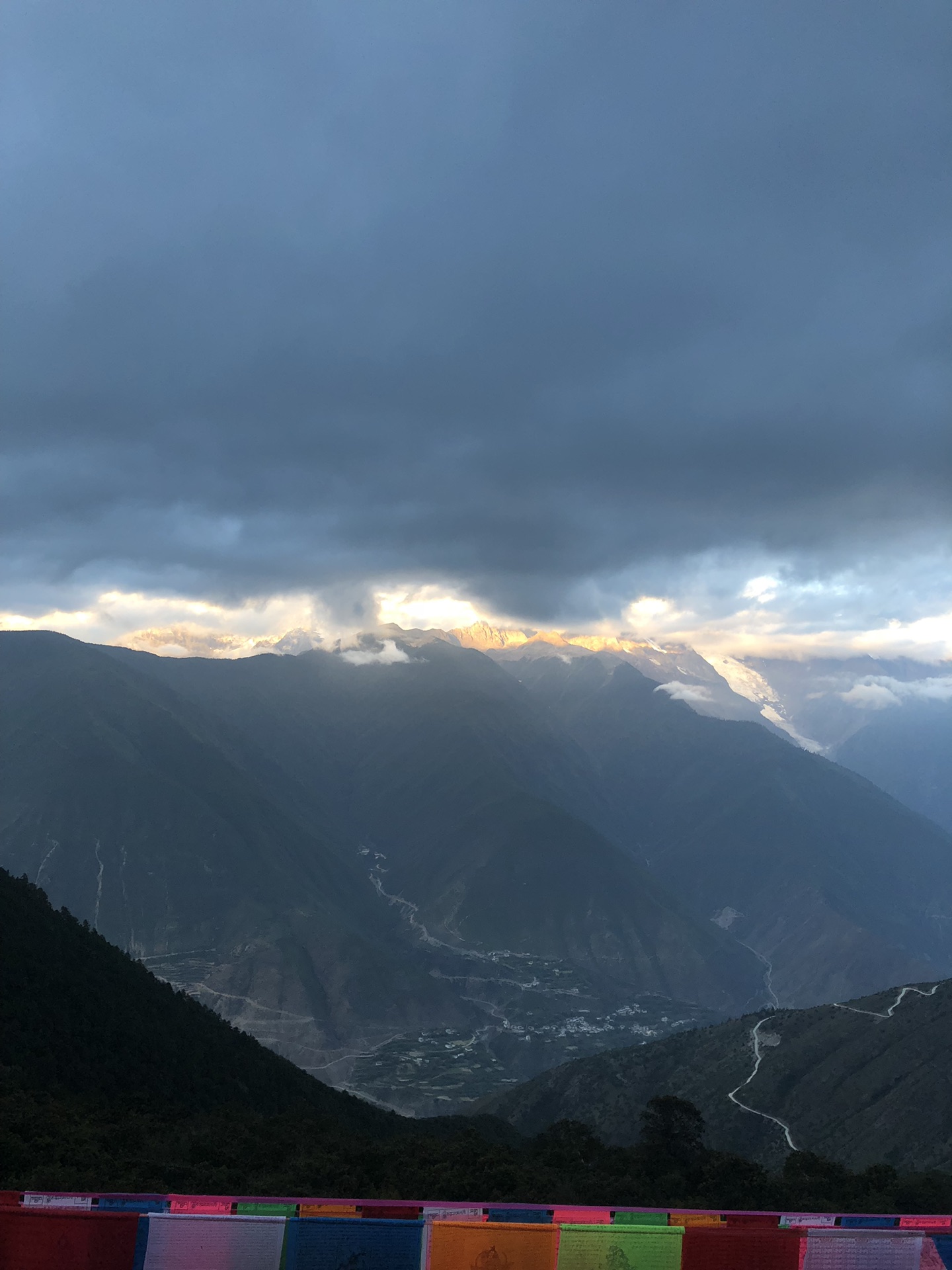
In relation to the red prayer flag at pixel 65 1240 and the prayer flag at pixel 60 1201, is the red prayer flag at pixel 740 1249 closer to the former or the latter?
the red prayer flag at pixel 65 1240

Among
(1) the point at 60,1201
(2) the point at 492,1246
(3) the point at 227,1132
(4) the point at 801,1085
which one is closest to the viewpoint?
(2) the point at 492,1246

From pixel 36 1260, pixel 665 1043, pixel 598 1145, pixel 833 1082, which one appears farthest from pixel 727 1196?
pixel 665 1043

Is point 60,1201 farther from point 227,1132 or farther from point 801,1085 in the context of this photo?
point 801,1085

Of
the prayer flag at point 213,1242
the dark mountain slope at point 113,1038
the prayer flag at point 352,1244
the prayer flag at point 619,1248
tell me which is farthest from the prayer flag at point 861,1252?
the dark mountain slope at point 113,1038

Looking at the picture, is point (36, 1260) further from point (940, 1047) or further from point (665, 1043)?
point (665, 1043)

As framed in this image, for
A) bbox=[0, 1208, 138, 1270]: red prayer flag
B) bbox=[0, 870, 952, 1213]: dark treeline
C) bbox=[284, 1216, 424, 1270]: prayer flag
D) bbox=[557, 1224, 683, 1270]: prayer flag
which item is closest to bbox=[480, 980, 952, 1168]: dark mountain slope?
bbox=[0, 870, 952, 1213]: dark treeline

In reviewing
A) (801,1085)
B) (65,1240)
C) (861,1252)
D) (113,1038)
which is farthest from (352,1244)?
(801,1085)
